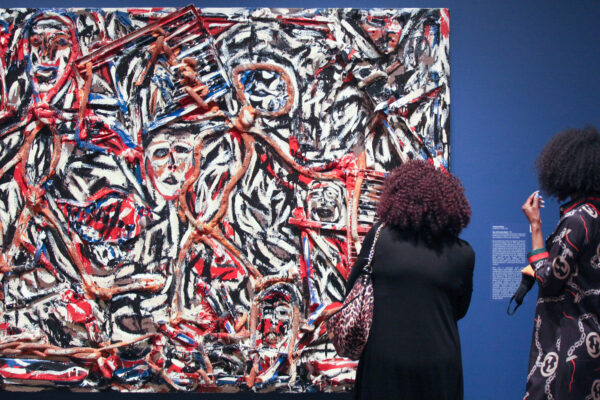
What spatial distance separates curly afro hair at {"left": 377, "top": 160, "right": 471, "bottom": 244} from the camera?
1.37m

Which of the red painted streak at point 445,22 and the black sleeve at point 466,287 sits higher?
the red painted streak at point 445,22

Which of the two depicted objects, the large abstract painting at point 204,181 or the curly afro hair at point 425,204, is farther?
the large abstract painting at point 204,181

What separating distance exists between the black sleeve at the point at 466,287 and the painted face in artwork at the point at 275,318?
749mm

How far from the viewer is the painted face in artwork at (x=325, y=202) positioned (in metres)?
2.00

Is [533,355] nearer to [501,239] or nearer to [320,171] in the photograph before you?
[501,239]

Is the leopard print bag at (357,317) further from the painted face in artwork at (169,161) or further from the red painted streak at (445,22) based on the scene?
the red painted streak at (445,22)

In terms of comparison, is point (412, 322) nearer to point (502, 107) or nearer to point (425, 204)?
point (425, 204)

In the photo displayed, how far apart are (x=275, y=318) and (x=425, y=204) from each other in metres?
0.93

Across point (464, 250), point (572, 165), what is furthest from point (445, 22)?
point (464, 250)

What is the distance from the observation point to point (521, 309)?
2.06m

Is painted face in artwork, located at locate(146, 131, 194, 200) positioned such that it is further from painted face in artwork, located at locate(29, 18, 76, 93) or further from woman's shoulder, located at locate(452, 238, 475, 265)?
woman's shoulder, located at locate(452, 238, 475, 265)

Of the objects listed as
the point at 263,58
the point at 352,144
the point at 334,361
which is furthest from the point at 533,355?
the point at 263,58

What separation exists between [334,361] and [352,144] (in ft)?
3.16

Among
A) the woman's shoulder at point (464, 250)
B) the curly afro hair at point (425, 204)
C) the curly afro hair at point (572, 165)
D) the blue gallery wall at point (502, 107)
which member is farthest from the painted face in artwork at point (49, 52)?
the curly afro hair at point (572, 165)
